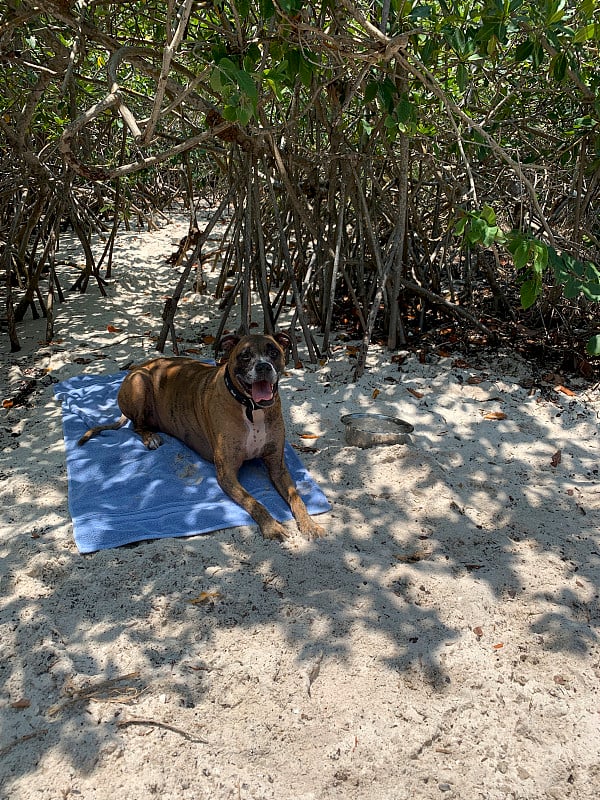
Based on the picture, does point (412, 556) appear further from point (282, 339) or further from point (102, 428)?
point (102, 428)

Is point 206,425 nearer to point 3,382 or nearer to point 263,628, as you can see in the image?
point 263,628

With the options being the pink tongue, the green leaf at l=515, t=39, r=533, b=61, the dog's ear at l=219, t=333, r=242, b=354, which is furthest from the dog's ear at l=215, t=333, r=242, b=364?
the green leaf at l=515, t=39, r=533, b=61

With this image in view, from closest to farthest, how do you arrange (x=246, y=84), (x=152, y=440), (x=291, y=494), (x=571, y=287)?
1. (x=246, y=84)
2. (x=571, y=287)
3. (x=291, y=494)
4. (x=152, y=440)

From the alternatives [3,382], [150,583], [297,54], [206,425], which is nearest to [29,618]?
[150,583]

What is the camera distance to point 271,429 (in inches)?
178

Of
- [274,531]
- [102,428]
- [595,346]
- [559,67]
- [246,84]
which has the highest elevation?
[559,67]

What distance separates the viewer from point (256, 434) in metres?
4.49

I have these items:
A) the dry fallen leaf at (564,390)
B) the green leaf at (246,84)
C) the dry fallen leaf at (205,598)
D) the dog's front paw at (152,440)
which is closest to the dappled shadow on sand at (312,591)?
the dry fallen leaf at (205,598)

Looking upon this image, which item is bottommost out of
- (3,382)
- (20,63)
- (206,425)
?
(3,382)

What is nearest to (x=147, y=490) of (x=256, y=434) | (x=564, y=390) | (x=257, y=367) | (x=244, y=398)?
(x=256, y=434)

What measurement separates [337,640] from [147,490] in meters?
1.91

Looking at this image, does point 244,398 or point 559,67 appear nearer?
point 559,67

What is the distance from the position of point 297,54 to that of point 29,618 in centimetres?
331

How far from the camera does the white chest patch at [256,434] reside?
4.46 meters
